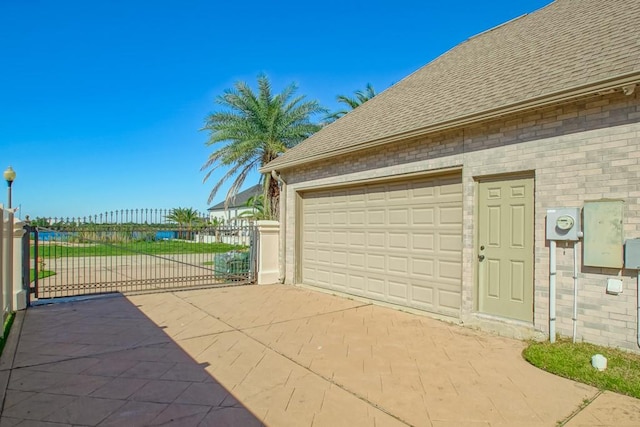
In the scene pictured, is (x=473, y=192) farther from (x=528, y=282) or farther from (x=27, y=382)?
(x=27, y=382)

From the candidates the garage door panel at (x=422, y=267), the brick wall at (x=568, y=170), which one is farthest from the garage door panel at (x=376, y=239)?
the brick wall at (x=568, y=170)

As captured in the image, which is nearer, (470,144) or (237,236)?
(470,144)

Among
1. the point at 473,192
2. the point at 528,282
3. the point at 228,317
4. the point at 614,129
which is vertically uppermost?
the point at 614,129

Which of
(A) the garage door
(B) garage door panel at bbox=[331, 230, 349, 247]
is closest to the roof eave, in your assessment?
(A) the garage door

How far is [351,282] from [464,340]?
134 inches

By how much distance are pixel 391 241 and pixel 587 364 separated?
12.5 ft

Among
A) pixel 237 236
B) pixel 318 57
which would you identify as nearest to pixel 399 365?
pixel 237 236

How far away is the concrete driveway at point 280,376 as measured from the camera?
3172mm

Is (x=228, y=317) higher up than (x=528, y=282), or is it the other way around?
(x=528, y=282)

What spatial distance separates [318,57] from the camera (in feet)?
46.3

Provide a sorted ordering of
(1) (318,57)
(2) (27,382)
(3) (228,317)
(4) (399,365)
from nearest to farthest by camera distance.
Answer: (2) (27,382), (4) (399,365), (3) (228,317), (1) (318,57)

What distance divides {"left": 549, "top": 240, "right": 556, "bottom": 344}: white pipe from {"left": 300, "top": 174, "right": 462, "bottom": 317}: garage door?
142cm

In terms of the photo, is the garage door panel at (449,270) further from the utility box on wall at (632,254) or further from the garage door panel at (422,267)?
the utility box on wall at (632,254)

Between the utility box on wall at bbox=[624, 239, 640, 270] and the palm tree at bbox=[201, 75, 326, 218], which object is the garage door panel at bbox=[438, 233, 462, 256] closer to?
the utility box on wall at bbox=[624, 239, 640, 270]
